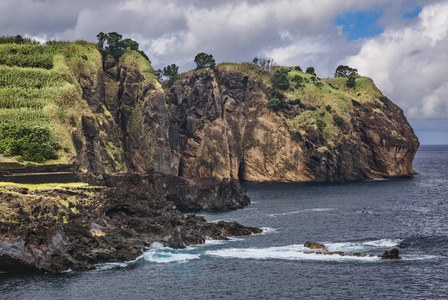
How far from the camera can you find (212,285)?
60.0 metres

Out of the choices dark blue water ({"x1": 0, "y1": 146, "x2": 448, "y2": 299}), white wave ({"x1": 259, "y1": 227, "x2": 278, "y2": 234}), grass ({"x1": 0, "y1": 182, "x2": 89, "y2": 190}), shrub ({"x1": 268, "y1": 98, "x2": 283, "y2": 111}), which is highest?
shrub ({"x1": 268, "y1": 98, "x2": 283, "y2": 111})

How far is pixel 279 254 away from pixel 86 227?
2773 cm

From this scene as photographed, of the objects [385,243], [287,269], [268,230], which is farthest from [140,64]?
[287,269]

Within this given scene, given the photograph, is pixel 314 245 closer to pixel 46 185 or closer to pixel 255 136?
pixel 46 185

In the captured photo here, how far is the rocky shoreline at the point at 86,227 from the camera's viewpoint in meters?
64.8

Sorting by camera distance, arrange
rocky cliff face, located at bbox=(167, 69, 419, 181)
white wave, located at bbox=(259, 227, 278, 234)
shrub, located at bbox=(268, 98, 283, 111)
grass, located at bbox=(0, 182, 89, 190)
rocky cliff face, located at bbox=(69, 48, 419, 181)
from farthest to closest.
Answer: shrub, located at bbox=(268, 98, 283, 111)
rocky cliff face, located at bbox=(167, 69, 419, 181)
rocky cliff face, located at bbox=(69, 48, 419, 181)
white wave, located at bbox=(259, 227, 278, 234)
grass, located at bbox=(0, 182, 89, 190)

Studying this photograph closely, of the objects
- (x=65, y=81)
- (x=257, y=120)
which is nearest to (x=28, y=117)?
(x=65, y=81)

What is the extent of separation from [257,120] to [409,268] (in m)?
137

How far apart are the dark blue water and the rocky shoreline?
2.21m

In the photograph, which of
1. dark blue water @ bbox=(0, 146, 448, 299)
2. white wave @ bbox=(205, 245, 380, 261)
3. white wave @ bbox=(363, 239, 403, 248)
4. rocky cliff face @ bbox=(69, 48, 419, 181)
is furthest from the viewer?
rocky cliff face @ bbox=(69, 48, 419, 181)

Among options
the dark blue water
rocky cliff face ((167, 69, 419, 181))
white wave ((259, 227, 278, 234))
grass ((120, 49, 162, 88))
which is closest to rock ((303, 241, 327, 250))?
the dark blue water

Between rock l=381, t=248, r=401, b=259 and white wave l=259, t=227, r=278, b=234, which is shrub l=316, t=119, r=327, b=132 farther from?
rock l=381, t=248, r=401, b=259

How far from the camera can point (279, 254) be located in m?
73.8

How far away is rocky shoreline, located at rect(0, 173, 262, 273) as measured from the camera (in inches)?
2552
